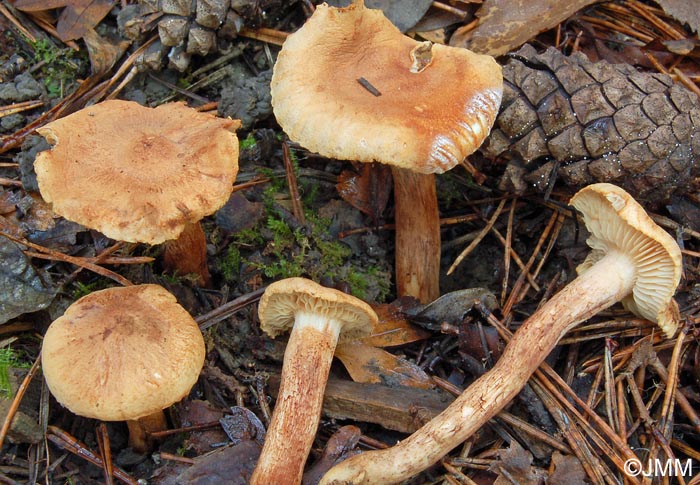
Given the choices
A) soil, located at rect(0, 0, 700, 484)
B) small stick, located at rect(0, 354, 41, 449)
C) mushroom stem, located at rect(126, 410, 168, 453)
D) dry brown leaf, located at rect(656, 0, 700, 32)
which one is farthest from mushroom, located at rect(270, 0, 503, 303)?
small stick, located at rect(0, 354, 41, 449)

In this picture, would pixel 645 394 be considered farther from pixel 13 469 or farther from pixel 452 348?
pixel 13 469

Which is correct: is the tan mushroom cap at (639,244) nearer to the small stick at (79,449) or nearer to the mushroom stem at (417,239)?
the mushroom stem at (417,239)

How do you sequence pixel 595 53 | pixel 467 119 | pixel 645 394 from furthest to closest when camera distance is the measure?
pixel 595 53 < pixel 645 394 < pixel 467 119

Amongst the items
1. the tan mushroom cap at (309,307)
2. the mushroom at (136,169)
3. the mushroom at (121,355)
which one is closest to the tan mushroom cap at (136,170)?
the mushroom at (136,169)

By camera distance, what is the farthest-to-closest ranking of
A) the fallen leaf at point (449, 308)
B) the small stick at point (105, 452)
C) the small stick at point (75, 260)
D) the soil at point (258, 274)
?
the fallen leaf at point (449, 308) → the small stick at point (75, 260) → the soil at point (258, 274) → the small stick at point (105, 452)

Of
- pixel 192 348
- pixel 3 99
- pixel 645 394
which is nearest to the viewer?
pixel 192 348

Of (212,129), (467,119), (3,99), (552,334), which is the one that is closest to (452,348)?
(552,334)

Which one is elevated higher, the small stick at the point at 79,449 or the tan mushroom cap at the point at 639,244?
the tan mushroom cap at the point at 639,244

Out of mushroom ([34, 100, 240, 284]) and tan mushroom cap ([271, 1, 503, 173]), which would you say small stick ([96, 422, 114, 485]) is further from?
tan mushroom cap ([271, 1, 503, 173])
